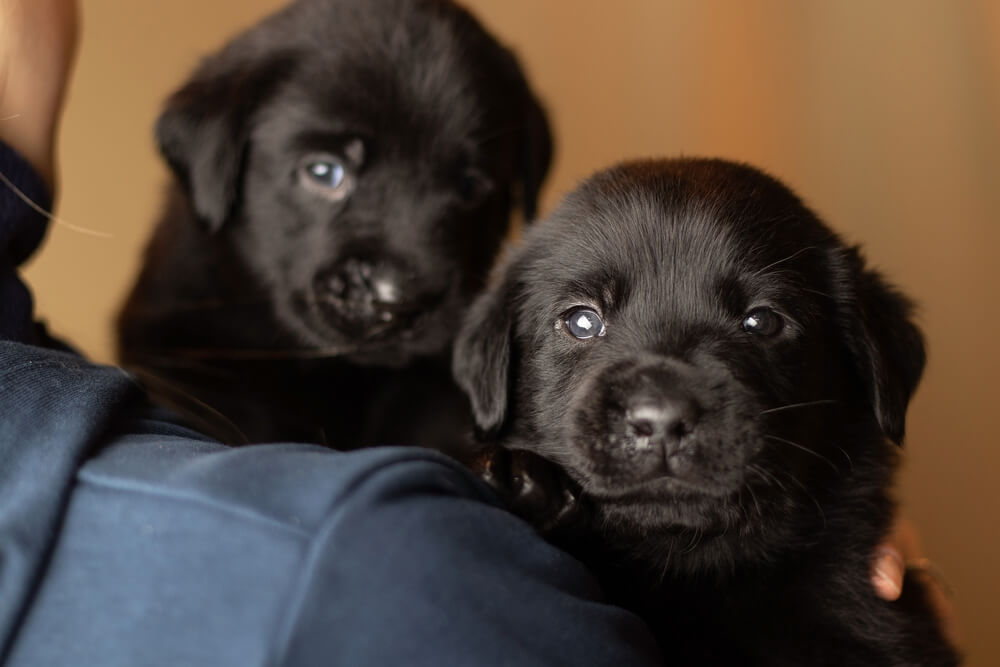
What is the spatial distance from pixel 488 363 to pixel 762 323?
429 mm

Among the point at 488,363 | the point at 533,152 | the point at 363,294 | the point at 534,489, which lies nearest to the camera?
the point at 534,489

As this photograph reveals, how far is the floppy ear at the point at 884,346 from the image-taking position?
141 centimetres

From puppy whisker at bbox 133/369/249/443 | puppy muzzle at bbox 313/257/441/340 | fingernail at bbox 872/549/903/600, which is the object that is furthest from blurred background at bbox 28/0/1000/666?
fingernail at bbox 872/549/903/600

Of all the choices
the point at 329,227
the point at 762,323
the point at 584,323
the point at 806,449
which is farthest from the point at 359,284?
the point at 806,449

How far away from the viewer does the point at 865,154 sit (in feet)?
10.3

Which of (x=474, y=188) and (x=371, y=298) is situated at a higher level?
(x=474, y=188)

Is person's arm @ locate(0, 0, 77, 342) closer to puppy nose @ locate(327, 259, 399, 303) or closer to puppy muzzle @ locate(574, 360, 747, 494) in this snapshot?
puppy nose @ locate(327, 259, 399, 303)

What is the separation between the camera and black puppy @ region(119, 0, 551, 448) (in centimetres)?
190

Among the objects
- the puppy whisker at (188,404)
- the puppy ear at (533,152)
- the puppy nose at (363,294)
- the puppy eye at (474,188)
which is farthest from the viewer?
the puppy ear at (533,152)

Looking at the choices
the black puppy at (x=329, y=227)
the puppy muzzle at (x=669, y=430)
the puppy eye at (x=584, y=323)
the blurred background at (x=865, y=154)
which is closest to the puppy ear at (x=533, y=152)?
the black puppy at (x=329, y=227)

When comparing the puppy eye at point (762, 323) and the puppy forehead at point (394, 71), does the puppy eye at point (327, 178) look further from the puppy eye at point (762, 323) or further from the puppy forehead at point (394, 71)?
the puppy eye at point (762, 323)

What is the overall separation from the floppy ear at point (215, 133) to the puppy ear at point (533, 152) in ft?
1.92

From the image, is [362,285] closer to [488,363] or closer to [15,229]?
[488,363]

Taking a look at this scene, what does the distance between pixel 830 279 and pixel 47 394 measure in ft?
3.63
